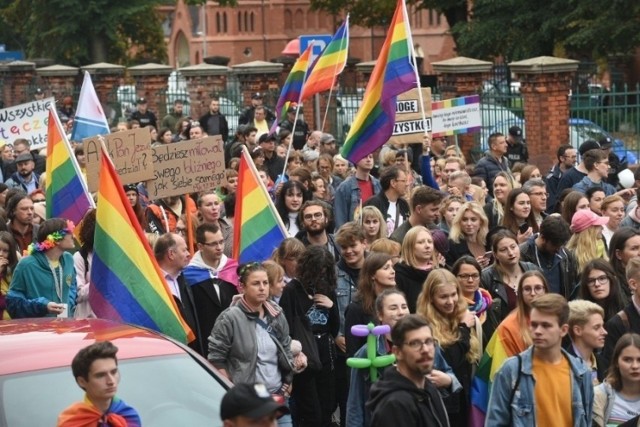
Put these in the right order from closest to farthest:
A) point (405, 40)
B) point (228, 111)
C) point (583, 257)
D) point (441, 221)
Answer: point (583, 257) < point (441, 221) < point (405, 40) < point (228, 111)

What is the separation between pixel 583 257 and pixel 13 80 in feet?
93.4

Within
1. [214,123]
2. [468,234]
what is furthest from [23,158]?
[214,123]

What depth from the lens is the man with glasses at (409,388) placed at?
7.05 metres

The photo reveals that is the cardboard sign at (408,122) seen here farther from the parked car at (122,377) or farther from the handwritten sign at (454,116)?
the parked car at (122,377)

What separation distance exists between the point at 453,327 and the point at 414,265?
128 centimetres

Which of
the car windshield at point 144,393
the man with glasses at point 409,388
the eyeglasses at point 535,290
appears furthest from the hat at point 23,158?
the man with glasses at point 409,388

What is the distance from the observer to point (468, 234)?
11.5m

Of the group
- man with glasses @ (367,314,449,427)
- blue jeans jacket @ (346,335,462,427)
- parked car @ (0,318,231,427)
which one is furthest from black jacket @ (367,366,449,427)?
blue jeans jacket @ (346,335,462,427)

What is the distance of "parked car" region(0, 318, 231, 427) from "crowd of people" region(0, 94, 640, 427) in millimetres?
545

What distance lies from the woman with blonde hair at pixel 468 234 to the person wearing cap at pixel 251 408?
592cm

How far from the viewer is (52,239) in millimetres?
10445

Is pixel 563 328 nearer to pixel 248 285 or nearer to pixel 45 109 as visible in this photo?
pixel 248 285

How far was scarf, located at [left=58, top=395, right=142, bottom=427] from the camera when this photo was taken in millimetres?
6836

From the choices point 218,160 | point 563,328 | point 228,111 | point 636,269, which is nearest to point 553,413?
point 563,328
